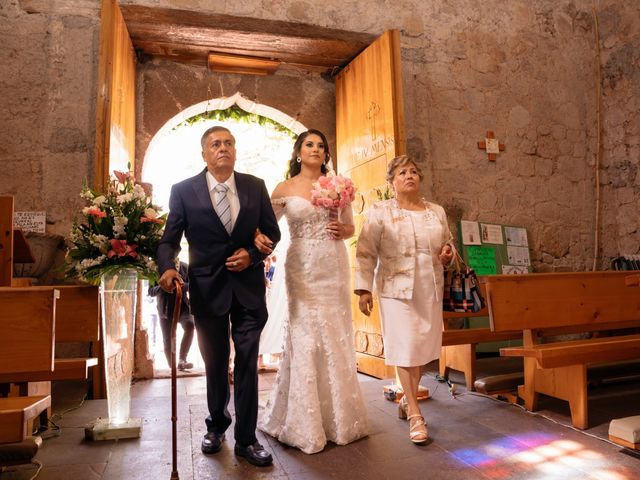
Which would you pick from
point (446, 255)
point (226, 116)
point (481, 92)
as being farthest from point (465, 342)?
point (226, 116)

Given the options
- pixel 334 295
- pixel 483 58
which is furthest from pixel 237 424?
pixel 483 58

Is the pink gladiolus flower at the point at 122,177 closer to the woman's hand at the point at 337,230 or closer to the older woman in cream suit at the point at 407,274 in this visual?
the woman's hand at the point at 337,230

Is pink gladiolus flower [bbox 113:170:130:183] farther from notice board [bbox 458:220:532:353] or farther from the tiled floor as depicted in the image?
notice board [bbox 458:220:532:353]

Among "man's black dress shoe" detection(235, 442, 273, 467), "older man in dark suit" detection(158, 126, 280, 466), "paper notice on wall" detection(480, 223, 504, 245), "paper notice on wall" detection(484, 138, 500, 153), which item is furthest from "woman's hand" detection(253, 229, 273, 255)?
"paper notice on wall" detection(484, 138, 500, 153)

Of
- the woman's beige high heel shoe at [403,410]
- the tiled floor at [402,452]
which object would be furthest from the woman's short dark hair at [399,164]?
the tiled floor at [402,452]

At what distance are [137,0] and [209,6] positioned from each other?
65cm

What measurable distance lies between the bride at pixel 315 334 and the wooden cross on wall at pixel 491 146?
10.7ft

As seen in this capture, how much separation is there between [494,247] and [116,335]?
4.10 m

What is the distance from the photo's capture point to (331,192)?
295 cm

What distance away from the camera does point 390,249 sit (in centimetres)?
318

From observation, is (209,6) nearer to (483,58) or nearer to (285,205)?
(285,205)

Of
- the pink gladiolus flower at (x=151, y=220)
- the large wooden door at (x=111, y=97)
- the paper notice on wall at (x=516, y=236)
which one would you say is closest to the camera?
the pink gladiolus flower at (x=151, y=220)

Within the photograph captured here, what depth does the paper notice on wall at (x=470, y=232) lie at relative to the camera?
5566mm

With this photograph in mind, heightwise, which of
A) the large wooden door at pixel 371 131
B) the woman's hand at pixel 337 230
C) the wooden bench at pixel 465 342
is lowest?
the wooden bench at pixel 465 342
